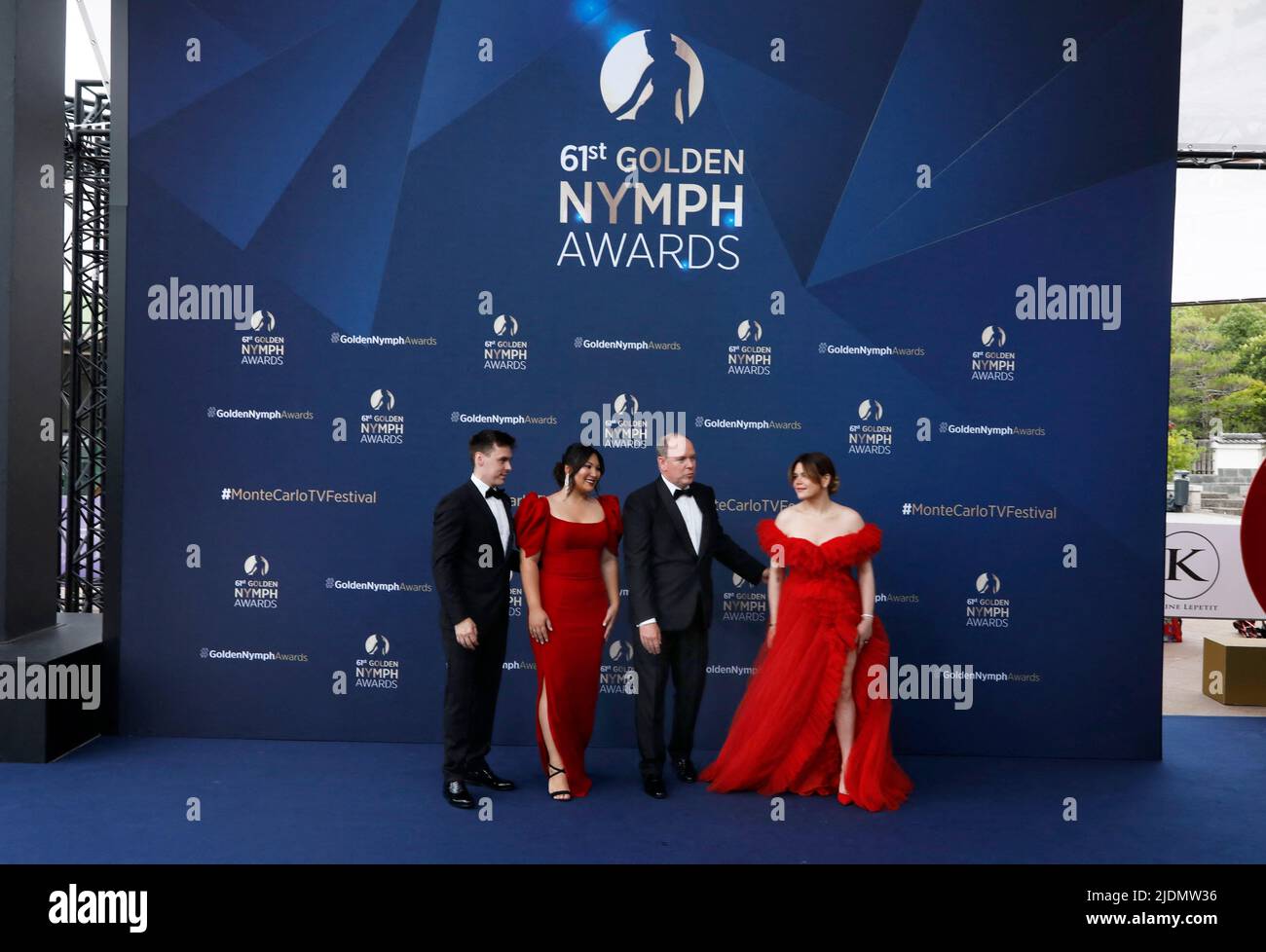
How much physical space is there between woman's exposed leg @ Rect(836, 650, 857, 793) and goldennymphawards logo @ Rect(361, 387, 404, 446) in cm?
267

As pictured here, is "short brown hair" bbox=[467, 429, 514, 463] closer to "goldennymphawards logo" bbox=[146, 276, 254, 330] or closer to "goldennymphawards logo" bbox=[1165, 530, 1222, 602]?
"goldennymphawards logo" bbox=[146, 276, 254, 330]

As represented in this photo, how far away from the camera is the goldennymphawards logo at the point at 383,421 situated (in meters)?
5.27

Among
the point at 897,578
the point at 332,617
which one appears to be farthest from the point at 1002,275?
the point at 332,617

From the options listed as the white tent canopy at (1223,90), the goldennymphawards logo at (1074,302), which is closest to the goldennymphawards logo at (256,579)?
the goldennymphawards logo at (1074,302)

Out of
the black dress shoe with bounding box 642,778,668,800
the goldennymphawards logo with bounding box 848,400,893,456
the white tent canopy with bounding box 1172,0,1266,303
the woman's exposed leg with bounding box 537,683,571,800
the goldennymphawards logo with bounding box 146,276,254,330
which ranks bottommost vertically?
the black dress shoe with bounding box 642,778,668,800

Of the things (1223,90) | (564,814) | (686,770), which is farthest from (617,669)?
(1223,90)

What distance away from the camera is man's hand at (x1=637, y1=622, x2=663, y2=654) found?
4441 mm

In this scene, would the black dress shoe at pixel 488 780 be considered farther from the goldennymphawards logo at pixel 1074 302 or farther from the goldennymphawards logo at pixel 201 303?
the goldennymphawards logo at pixel 1074 302

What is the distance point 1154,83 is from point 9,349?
247 inches

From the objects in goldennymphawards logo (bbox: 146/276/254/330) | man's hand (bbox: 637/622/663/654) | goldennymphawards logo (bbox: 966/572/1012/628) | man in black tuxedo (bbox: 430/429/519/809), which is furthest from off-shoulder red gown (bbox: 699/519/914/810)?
goldennymphawards logo (bbox: 146/276/254/330)

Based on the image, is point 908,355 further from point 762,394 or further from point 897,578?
point 897,578

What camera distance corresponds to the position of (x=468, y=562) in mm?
4340

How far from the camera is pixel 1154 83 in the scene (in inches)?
202

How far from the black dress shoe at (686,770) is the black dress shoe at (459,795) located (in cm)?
104
